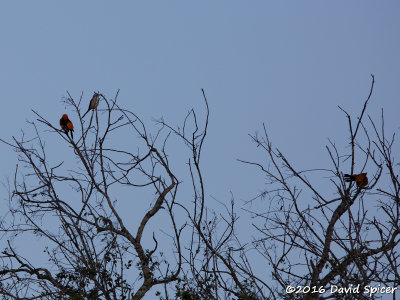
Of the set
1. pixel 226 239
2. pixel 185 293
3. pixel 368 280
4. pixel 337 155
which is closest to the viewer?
pixel 368 280

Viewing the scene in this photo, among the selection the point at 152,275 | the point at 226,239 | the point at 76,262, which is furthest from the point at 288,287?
the point at 76,262

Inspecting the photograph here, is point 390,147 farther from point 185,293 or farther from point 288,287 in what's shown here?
point 185,293

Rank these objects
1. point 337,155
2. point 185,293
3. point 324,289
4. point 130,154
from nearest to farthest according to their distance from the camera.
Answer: point 337,155 → point 324,289 → point 185,293 → point 130,154

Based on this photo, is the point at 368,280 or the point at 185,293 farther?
the point at 185,293

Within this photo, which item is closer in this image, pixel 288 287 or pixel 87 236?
pixel 288 287

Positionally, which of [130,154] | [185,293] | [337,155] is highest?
[130,154]

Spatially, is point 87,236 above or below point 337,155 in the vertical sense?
above

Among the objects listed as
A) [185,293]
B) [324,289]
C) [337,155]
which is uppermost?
[185,293]

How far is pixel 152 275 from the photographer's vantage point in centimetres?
757

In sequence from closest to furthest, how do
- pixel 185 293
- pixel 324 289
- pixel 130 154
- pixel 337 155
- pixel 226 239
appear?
pixel 337 155 → pixel 324 289 → pixel 226 239 → pixel 185 293 → pixel 130 154

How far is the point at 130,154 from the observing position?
7656 mm

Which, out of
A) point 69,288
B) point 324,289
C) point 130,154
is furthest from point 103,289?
point 324,289

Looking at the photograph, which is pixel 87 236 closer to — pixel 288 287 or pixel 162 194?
pixel 162 194

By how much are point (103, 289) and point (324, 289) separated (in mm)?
2896
